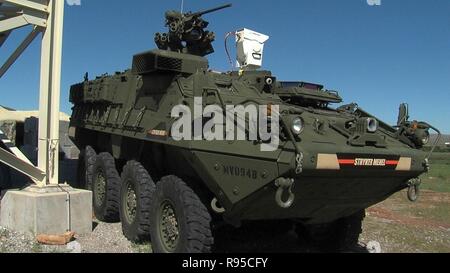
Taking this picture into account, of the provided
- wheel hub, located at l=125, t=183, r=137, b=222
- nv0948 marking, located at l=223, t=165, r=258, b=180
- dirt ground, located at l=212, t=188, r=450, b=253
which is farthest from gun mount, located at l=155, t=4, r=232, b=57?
nv0948 marking, located at l=223, t=165, r=258, b=180

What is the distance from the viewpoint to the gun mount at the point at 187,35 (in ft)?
26.3

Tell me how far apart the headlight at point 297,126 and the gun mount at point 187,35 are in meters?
3.33

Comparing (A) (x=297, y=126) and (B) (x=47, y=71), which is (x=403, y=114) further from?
(B) (x=47, y=71)

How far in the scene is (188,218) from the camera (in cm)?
580

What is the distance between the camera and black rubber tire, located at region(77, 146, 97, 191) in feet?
31.0

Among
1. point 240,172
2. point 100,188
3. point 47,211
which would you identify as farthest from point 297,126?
point 100,188

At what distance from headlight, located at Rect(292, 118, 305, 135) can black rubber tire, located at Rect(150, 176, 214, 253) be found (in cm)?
145

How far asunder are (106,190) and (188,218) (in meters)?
3.09

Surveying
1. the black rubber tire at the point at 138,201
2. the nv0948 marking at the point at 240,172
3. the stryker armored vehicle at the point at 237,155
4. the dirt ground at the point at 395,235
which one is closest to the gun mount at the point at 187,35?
the stryker armored vehicle at the point at 237,155

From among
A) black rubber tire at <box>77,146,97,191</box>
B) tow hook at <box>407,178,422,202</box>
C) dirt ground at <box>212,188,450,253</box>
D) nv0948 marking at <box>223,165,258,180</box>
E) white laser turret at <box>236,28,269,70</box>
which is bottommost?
dirt ground at <box>212,188,450,253</box>

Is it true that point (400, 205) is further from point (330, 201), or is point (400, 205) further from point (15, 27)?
point (15, 27)

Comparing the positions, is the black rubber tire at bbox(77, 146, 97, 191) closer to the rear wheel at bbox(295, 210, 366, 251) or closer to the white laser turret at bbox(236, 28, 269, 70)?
the white laser turret at bbox(236, 28, 269, 70)

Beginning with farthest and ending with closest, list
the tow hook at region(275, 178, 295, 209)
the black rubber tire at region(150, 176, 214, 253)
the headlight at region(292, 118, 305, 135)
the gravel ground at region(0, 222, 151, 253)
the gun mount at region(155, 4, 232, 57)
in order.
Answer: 1. the gun mount at region(155, 4, 232, 57)
2. the gravel ground at region(0, 222, 151, 253)
3. the black rubber tire at region(150, 176, 214, 253)
4. the headlight at region(292, 118, 305, 135)
5. the tow hook at region(275, 178, 295, 209)

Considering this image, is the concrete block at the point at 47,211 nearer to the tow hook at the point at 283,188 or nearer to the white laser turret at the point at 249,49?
the white laser turret at the point at 249,49
